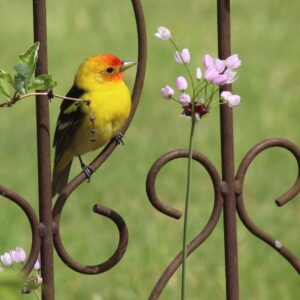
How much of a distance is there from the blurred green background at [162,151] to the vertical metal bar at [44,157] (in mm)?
2161

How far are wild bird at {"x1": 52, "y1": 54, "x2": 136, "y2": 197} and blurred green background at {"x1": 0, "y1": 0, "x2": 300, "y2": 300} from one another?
1291 mm

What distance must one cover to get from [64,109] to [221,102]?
1.05m

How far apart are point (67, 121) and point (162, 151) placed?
9.23 feet

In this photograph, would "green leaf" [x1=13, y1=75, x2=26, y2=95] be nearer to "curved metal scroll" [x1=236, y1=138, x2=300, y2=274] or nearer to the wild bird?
"curved metal scroll" [x1=236, y1=138, x2=300, y2=274]

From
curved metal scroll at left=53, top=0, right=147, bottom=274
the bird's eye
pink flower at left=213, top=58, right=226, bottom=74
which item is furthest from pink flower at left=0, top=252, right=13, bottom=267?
the bird's eye

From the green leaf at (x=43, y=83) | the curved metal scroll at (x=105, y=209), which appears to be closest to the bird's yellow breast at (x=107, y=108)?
the curved metal scroll at (x=105, y=209)

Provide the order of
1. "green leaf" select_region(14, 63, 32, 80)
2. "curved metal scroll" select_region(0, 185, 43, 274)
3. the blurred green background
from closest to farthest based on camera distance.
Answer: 1. "green leaf" select_region(14, 63, 32, 80)
2. "curved metal scroll" select_region(0, 185, 43, 274)
3. the blurred green background

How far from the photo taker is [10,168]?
19.1ft

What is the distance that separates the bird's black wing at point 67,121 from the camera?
314 cm

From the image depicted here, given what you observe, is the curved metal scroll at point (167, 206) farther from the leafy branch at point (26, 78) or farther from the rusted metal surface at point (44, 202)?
the leafy branch at point (26, 78)

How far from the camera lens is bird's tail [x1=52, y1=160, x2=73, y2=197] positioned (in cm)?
340

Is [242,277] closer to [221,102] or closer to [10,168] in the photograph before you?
[10,168]

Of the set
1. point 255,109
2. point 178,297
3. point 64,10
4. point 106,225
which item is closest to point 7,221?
point 106,225

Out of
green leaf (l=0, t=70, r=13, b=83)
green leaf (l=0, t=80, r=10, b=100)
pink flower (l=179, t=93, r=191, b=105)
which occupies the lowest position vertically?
pink flower (l=179, t=93, r=191, b=105)
